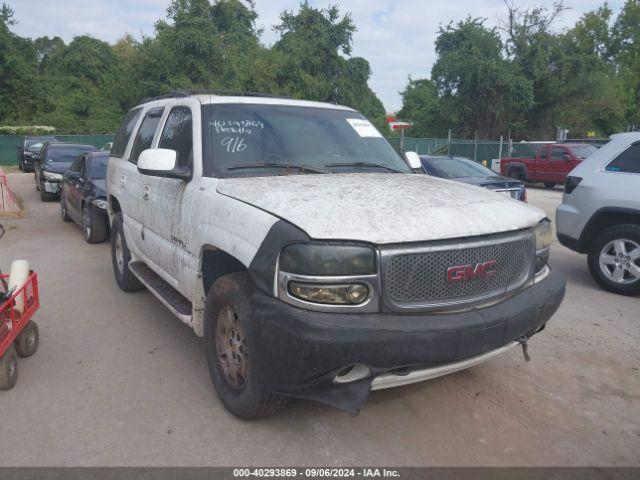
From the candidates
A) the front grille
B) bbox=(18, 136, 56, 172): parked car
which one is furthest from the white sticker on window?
bbox=(18, 136, 56, 172): parked car

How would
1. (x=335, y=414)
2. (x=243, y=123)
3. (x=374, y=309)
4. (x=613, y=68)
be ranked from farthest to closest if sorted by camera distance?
(x=613, y=68) < (x=243, y=123) < (x=335, y=414) < (x=374, y=309)

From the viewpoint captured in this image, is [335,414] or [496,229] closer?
[496,229]

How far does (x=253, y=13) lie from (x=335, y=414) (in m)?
56.8

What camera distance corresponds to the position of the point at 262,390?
288 cm

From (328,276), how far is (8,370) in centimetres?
248

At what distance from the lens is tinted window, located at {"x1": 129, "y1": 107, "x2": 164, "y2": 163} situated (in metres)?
4.88

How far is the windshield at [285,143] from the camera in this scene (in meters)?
3.69

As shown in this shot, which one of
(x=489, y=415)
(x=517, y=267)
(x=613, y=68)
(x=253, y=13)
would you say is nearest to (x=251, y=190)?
(x=517, y=267)

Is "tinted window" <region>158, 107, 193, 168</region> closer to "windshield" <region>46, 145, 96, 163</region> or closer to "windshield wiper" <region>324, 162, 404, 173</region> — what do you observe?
"windshield wiper" <region>324, 162, 404, 173</region>

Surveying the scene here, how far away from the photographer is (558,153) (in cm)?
1917

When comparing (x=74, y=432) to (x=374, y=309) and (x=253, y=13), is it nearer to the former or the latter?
(x=374, y=309)

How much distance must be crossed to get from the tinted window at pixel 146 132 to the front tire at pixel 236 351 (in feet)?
7.41

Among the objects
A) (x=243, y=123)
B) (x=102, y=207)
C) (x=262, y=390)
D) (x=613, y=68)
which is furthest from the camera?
(x=613, y=68)

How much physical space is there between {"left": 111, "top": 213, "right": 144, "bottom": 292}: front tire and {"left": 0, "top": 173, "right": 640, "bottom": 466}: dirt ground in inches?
30.8
